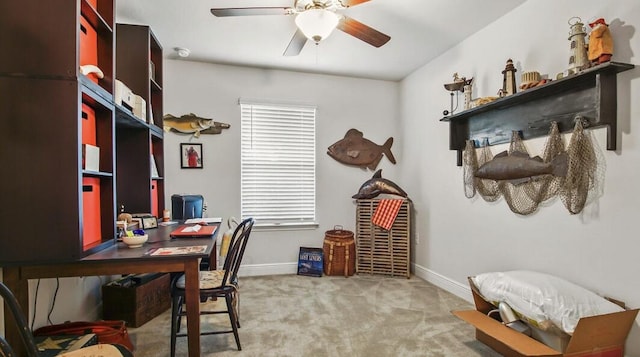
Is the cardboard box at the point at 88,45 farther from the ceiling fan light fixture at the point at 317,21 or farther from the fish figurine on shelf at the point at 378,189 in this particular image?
the fish figurine on shelf at the point at 378,189

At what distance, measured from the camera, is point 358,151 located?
4230 millimetres

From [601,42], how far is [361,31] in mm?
1420

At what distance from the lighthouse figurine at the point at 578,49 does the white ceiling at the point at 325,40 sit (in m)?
0.65

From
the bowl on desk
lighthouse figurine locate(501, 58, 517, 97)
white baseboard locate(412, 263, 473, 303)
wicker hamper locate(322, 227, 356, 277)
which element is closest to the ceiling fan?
lighthouse figurine locate(501, 58, 517, 97)

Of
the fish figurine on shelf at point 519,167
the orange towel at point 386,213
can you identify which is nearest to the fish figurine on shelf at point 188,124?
the orange towel at point 386,213

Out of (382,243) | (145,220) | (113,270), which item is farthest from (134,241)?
(382,243)

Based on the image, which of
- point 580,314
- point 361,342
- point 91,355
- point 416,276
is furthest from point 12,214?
point 416,276

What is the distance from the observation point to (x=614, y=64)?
1795 mm

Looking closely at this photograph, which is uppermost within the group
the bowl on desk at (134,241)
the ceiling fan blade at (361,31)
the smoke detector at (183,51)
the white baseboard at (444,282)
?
the smoke detector at (183,51)

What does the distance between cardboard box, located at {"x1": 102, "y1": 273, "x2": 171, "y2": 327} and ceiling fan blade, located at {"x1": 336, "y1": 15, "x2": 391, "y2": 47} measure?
2515 mm

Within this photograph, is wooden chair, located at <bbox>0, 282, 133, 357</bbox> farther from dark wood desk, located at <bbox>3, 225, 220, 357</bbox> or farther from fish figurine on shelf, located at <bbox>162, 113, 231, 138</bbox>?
fish figurine on shelf, located at <bbox>162, 113, 231, 138</bbox>

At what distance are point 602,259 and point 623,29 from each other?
4.44ft

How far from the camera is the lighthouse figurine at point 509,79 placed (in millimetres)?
2518

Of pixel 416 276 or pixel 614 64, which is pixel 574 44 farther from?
pixel 416 276
